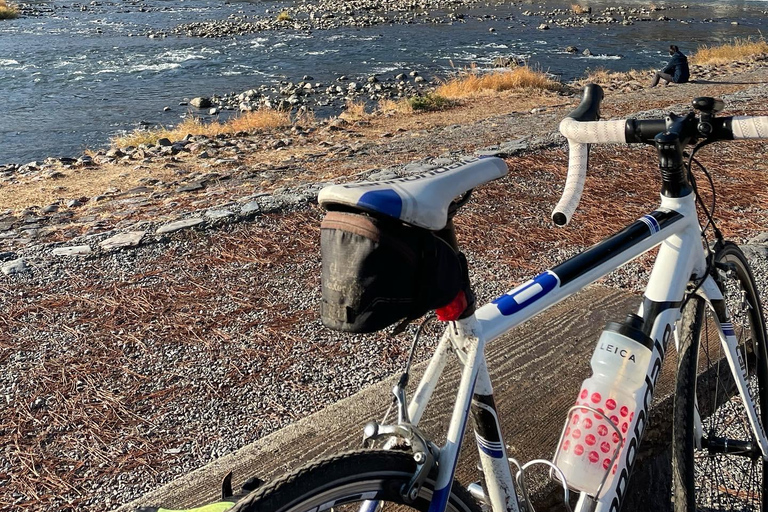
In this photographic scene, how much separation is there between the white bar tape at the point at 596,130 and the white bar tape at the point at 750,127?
0.28 m

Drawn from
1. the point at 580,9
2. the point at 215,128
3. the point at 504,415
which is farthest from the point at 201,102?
the point at 580,9

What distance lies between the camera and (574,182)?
2016mm

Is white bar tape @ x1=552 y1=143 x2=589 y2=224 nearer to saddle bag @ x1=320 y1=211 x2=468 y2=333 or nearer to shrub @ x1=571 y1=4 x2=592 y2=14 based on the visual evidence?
saddle bag @ x1=320 y1=211 x2=468 y2=333

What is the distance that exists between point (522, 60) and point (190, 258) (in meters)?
18.6

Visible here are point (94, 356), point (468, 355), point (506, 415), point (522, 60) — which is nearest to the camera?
point (468, 355)

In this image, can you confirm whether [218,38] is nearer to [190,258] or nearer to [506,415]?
[190,258]

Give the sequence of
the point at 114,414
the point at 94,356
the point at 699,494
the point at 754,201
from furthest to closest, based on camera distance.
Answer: the point at 754,201 → the point at 94,356 → the point at 114,414 → the point at 699,494

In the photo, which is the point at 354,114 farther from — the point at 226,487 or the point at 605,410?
the point at 226,487

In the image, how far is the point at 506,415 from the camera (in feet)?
8.32

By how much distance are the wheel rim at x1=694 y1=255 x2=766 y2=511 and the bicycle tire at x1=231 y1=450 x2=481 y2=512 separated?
1354 mm

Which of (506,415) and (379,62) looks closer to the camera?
(506,415)

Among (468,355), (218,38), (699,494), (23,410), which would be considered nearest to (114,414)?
(23,410)

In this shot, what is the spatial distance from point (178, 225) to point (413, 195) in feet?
15.1

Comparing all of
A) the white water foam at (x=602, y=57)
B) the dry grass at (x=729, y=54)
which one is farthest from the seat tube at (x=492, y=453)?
the white water foam at (x=602, y=57)
